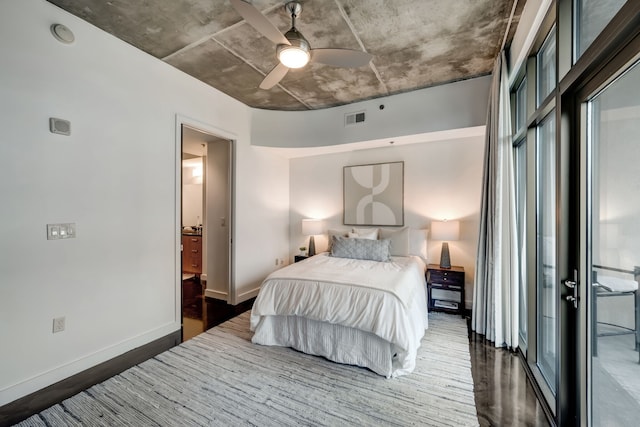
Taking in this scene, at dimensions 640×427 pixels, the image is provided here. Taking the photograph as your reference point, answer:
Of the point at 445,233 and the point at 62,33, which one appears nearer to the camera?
the point at 62,33

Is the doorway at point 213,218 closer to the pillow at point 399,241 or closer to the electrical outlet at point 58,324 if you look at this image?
the electrical outlet at point 58,324

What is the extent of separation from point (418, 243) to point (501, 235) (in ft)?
4.41

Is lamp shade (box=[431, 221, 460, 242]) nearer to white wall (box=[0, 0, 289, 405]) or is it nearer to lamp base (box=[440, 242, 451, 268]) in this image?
lamp base (box=[440, 242, 451, 268])

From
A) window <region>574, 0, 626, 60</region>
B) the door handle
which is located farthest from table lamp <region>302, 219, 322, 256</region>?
window <region>574, 0, 626, 60</region>

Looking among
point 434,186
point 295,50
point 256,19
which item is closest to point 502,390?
point 434,186

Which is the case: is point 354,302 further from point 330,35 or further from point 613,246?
point 330,35

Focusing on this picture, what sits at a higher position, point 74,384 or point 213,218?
point 213,218

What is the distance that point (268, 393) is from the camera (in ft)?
6.77

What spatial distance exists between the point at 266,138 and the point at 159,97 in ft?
5.52

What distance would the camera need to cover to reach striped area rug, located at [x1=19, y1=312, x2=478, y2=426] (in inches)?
71.1

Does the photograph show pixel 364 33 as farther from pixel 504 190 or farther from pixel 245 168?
pixel 245 168

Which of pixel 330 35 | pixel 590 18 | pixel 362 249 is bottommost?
pixel 362 249

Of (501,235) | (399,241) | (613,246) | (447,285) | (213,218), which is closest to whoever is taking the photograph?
(613,246)

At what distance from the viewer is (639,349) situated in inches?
43.4
